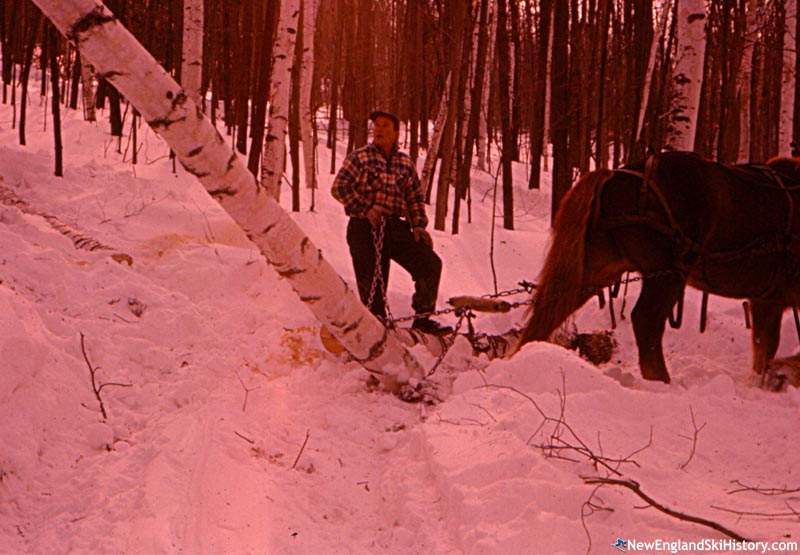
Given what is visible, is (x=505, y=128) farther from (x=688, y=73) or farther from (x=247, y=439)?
(x=247, y=439)

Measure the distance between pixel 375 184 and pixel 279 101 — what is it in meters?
3.39

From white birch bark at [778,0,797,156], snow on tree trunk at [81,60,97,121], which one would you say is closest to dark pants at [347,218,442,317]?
white birch bark at [778,0,797,156]

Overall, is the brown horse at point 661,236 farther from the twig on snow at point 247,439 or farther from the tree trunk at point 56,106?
the tree trunk at point 56,106

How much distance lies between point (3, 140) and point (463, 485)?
39.2 feet

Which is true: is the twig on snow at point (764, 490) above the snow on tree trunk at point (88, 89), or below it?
below

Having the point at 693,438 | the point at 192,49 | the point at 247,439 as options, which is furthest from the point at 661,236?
the point at 192,49

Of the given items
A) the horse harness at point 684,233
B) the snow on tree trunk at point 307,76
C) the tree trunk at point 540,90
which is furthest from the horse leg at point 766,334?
the tree trunk at point 540,90

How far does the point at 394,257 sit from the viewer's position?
17.8 ft

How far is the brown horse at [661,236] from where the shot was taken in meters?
4.50

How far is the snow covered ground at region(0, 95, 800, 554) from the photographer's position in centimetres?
251

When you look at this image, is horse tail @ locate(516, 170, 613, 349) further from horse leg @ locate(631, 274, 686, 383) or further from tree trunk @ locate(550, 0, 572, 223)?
tree trunk @ locate(550, 0, 572, 223)

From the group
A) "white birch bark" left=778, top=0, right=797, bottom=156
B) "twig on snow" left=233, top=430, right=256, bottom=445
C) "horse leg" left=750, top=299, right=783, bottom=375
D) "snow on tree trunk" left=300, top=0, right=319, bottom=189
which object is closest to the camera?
"twig on snow" left=233, top=430, right=256, bottom=445

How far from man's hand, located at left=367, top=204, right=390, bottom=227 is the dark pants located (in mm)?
79

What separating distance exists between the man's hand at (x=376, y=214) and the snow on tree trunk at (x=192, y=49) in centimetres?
572
